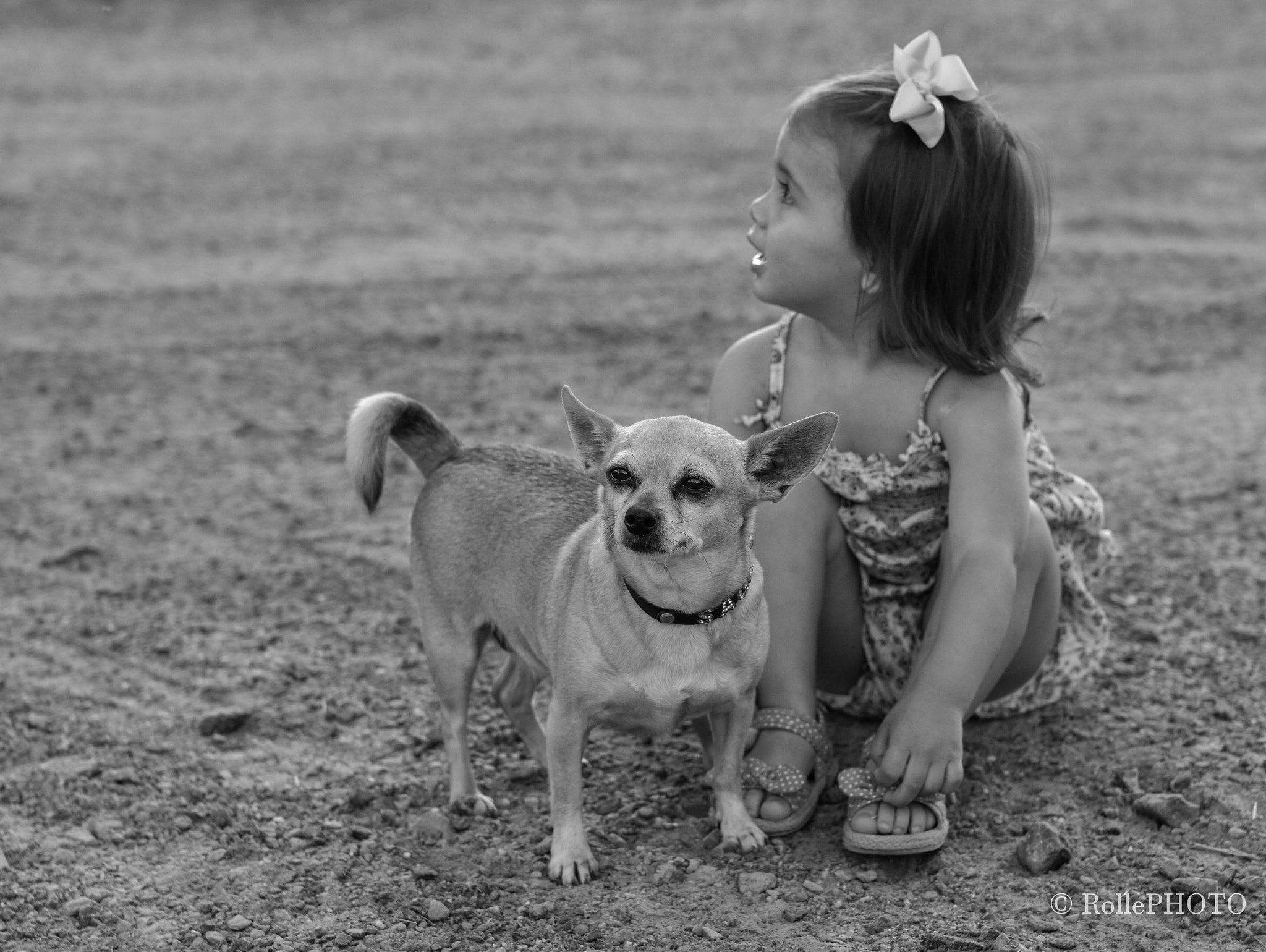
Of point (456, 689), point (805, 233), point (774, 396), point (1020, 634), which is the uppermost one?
point (805, 233)

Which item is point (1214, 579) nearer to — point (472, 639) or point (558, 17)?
point (472, 639)

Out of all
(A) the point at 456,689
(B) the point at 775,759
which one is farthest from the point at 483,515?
(B) the point at 775,759

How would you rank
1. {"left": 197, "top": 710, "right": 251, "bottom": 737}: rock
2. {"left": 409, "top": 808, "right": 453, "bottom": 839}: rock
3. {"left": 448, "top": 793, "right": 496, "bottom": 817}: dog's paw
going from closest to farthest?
{"left": 409, "top": 808, "right": 453, "bottom": 839}: rock → {"left": 448, "top": 793, "right": 496, "bottom": 817}: dog's paw → {"left": 197, "top": 710, "right": 251, "bottom": 737}: rock

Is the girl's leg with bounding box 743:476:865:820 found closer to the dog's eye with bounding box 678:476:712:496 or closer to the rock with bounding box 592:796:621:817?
the rock with bounding box 592:796:621:817

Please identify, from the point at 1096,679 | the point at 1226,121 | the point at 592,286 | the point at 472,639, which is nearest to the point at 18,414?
the point at 592,286

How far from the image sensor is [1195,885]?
9.93ft

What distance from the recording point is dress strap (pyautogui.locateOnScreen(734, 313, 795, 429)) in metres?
3.65

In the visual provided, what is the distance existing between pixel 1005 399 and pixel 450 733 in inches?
59.6

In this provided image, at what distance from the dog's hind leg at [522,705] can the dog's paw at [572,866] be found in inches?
20.8

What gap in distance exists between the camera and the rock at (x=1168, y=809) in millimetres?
3287

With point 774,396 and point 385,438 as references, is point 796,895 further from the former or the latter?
point 385,438

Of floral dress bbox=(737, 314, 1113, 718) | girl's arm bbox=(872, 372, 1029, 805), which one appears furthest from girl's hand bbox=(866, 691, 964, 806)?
floral dress bbox=(737, 314, 1113, 718)

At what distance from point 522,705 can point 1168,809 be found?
5.02 feet

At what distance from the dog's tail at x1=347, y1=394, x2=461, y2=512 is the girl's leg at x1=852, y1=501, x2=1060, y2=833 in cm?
128
